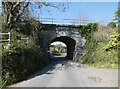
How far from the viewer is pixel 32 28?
2462 centimetres

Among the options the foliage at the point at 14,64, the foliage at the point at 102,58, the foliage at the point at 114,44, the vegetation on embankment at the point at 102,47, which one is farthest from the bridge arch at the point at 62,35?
the foliage at the point at 14,64

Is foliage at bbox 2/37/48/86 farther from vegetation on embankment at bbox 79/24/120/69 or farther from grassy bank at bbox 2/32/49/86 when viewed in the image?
vegetation on embankment at bbox 79/24/120/69

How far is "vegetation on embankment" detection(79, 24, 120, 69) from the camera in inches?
927

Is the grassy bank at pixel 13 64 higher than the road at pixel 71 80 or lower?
higher

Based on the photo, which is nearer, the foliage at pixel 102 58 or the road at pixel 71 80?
the road at pixel 71 80

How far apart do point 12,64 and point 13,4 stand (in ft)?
29.4

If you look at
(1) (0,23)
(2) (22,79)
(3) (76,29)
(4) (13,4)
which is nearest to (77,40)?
(3) (76,29)

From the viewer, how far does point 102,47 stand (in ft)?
86.2

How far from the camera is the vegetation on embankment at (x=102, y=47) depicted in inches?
927

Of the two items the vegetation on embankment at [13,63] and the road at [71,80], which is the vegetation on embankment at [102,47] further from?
the vegetation on embankment at [13,63]

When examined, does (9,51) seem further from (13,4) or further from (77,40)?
(77,40)

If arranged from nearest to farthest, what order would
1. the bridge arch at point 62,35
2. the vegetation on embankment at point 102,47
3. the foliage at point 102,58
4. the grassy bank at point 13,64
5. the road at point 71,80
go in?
the road at point 71,80 < the grassy bank at point 13,64 < the foliage at point 102,58 < the vegetation on embankment at point 102,47 < the bridge arch at point 62,35

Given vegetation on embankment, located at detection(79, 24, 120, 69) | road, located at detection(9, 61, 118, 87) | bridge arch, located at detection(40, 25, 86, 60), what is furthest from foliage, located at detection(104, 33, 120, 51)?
road, located at detection(9, 61, 118, 87)

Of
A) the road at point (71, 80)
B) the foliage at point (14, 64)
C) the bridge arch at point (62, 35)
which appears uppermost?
the bridge arch at point (62, 35)
